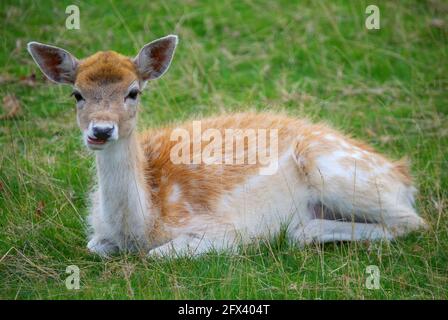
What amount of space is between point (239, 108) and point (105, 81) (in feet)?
9.93

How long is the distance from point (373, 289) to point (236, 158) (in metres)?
1.79

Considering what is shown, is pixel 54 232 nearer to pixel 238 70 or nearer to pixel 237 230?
pixel 237 230

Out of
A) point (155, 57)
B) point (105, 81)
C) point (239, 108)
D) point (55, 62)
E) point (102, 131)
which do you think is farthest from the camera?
point (239, 108)

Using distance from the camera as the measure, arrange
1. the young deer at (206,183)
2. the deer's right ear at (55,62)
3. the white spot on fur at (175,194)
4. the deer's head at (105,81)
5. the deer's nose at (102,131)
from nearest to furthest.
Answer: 1. the deer's nose at (102,131)
2. the deer's head at (105,81)
3. the young deer at (206,183)
4. the deer's right ear at (55,62)
5. the white spot on fur at (175,194)

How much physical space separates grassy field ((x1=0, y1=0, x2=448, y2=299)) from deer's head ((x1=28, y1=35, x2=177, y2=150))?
952mm

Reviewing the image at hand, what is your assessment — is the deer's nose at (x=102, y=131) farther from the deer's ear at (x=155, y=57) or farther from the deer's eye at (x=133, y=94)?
the deer's ear at (x=155, y=57)

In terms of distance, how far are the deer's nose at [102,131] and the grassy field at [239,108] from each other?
91 centimetres

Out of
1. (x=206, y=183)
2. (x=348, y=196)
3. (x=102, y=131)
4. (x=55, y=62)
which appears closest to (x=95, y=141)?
(x=102, y=131)

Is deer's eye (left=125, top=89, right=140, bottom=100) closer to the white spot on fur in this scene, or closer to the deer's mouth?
the deer's mouth

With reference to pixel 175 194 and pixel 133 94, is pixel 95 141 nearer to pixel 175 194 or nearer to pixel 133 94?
pixel 133 94

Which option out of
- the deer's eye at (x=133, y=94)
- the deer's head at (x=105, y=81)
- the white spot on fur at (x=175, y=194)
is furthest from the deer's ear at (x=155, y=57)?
the white spot on fur at (x=175, y=194)

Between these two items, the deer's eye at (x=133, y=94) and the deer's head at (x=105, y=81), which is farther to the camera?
the deer's eye at (x=133, y=94)

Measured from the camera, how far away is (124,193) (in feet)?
20.4

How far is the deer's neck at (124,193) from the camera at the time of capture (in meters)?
6.15
